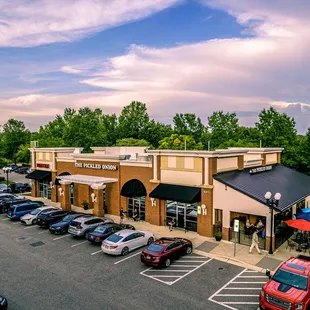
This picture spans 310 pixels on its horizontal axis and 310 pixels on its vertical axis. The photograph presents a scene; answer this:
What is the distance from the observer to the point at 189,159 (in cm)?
2558

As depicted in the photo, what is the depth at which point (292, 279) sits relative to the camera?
13.6m

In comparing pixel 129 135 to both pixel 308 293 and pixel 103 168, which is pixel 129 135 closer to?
pixel 103 168

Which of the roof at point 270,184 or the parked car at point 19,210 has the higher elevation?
the roof at point 270,184

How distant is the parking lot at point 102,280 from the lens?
1441cm

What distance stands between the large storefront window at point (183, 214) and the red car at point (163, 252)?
19.5ft

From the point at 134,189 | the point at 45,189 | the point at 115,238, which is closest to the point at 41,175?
the point at 45,189

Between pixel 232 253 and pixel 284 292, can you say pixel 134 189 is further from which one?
pixel 284 292

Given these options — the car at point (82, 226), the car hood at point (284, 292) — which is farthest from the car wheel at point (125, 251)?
the car hood at point (284, 292)

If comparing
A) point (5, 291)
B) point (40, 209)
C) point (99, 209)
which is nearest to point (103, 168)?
point (99, 209)

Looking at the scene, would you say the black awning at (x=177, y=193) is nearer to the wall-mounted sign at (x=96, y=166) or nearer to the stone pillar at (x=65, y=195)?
the wall-mounted sign at (x=96, y=166)

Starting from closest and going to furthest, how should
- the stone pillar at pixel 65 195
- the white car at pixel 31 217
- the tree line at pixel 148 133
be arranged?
the white car at pixel 31 217
the stone pillar at pixel 65 195
the tree line at pixel 148 133

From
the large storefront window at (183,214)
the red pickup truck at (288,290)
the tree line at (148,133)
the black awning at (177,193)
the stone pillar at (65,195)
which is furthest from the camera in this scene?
the tree line at (148,133)

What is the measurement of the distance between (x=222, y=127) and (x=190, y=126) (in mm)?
11171

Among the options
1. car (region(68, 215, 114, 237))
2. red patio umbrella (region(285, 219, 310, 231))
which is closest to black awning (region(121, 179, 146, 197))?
car (region(68, 215, 114, 237))
